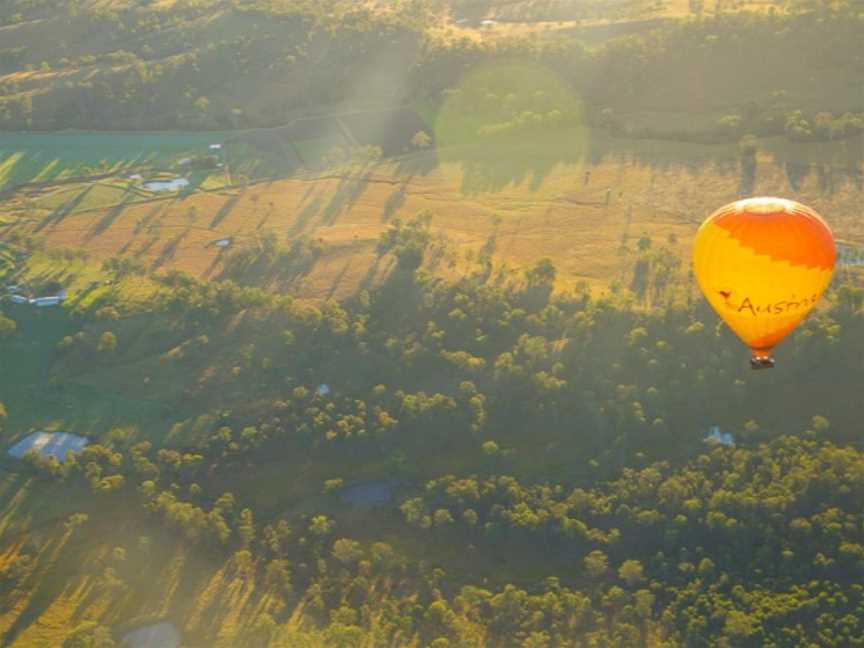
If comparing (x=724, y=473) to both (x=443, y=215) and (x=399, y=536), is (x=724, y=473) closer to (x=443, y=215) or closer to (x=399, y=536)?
(x=399, y=536)

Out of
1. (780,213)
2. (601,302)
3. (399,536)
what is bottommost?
(399,536)

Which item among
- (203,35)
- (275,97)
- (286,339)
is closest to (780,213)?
(286,339)

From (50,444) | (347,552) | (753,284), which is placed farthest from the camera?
(50,444)

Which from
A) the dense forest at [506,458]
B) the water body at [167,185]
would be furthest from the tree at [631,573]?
the water body at [167,185]

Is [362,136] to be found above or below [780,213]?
below

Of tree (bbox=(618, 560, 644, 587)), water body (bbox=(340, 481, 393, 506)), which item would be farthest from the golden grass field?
tree (bbox=(618, 560, 644, 587))

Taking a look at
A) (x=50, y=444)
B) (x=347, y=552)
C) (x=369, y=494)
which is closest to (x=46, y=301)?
(x=50, y=444)

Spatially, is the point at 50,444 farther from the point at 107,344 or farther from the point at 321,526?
the point at 321,526
